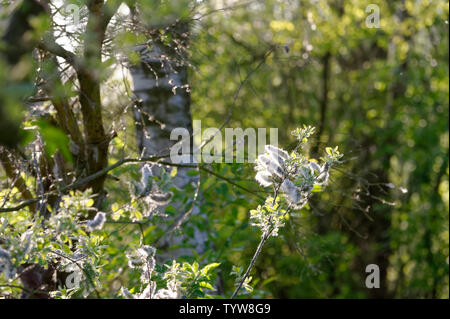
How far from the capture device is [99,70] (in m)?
2.03

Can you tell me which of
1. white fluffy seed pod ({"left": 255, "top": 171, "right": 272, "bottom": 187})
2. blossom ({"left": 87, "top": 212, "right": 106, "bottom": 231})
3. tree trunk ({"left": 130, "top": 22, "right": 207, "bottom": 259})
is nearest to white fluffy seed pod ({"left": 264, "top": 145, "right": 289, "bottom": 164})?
white fluffy seed pod ({"left": 255, "top": 171, "right": 272, "bottom": 187})

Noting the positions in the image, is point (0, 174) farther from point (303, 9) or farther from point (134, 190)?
point (303, 9)

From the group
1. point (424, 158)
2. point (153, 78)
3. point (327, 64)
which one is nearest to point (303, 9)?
point (327, 64)

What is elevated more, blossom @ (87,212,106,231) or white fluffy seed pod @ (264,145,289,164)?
white fluffy seed pod @ (264,145,289,164)

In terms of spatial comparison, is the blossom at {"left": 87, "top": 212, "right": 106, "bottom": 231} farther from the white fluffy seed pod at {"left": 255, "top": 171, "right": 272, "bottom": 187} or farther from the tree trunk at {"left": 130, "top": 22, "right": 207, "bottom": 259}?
the tree trunk at {"left": 130, "top": 22, "right": 207, "bottom": 259}

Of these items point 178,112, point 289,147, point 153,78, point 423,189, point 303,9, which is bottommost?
point 423,189

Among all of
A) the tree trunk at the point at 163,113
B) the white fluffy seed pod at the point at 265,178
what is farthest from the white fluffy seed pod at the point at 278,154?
the tree trunk at the point at 163,113

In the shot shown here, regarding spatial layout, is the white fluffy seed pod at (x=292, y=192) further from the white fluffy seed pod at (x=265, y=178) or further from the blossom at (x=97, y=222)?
the blossom at (x=97, y=222)

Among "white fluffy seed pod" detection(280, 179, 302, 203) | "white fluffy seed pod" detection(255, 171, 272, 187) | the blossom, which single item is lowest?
the blossom

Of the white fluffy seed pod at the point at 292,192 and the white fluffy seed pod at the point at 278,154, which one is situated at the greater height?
the white fluffy seed pod at the point at 278,154

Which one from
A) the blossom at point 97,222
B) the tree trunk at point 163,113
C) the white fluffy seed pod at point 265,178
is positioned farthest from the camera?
the tree trunk at point 163,113

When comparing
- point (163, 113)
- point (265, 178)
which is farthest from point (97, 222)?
point (163, 113)

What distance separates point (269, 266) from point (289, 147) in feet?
11.9

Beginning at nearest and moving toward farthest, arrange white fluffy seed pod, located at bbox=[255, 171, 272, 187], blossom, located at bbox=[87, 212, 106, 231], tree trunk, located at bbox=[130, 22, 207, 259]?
blossom, located at bbox=[87, 212, 106, 231], white fluffy seed pod, located at bbox=[255, 171, 272, 187], tree trunk, located at bbox=[130, 22, 207, 259]
